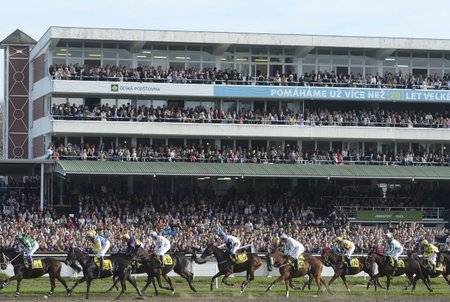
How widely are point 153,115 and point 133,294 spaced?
2306 cm

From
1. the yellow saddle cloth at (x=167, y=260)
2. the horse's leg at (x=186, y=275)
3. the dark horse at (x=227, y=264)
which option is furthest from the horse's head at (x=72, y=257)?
the dark horse at (x=227, y=264)

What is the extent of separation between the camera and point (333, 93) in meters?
58.2

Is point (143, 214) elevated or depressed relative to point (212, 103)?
depressed

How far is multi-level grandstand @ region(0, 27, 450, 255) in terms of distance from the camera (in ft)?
179

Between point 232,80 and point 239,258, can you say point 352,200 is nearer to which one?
point 232,80

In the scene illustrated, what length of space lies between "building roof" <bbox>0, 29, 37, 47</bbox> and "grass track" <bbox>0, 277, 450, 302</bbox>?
2667 centimetres

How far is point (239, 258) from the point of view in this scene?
35125 mm

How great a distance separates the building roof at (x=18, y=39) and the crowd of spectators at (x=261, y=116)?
347 inches

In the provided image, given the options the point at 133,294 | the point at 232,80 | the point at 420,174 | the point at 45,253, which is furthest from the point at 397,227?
the point at 133,294

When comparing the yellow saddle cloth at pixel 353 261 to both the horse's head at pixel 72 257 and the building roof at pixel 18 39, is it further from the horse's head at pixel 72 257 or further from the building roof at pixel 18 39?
the building roof at pixel 18 39

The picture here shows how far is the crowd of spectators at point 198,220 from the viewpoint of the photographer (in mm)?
46406

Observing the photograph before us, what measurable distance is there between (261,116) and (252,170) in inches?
165

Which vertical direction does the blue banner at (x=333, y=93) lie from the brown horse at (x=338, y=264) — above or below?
above

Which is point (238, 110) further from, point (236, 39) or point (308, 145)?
point (308, 145)
